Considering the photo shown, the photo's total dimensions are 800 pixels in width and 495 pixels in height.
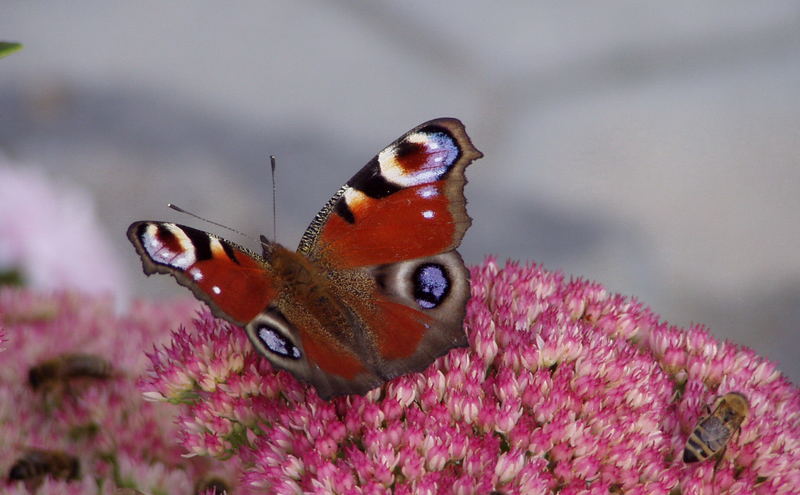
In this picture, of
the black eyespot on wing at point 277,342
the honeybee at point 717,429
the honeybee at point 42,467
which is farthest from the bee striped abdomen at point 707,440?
the honeybee at point 42,467

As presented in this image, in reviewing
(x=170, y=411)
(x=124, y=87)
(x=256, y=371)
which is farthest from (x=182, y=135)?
(x=256, y=371)

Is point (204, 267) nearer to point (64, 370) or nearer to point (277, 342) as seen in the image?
point (277, 342)

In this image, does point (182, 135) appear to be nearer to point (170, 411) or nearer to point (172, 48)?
point (172, 48)

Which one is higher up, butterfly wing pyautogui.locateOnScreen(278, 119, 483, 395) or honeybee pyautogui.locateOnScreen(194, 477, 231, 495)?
butterfly wing pyautogui.locateOnScreen(278, 119, 483, 395)

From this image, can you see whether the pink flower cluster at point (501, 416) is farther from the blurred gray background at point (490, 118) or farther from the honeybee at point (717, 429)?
the blurred gray background at point (490, 118)

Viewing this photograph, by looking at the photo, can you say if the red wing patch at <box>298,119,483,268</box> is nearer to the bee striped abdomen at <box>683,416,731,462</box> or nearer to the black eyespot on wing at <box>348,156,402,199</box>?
the black eyespot on wing at <box>348,156,402,199</box>

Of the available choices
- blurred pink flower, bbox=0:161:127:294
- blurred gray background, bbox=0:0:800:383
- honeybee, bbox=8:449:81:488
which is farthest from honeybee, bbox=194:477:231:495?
blurred gray background, bbox=0:0:800:383
